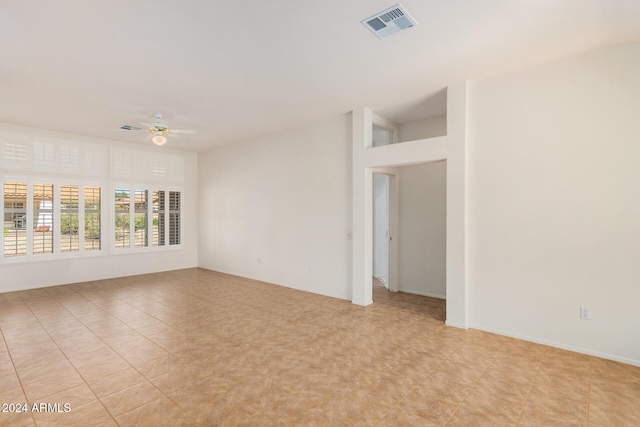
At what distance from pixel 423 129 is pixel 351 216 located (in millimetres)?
1994

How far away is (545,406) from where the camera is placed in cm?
243

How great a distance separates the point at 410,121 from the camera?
18.9ft

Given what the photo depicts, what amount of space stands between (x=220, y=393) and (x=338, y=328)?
1784mm

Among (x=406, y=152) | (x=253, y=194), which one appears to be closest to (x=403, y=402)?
(x=406, y=152)

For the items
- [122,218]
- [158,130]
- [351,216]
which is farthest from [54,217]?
[351,216]

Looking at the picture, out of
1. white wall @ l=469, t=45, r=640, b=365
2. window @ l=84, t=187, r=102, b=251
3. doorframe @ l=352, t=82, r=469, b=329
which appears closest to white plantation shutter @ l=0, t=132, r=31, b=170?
window @ l=84, t=187, r=102, b=251

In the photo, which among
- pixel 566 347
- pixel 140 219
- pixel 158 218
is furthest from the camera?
pixel 158 218

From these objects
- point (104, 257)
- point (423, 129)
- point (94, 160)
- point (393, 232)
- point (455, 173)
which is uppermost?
point (423, 129)

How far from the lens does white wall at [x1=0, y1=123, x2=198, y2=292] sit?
599cm

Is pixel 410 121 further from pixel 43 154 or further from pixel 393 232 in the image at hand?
pixel 43 154

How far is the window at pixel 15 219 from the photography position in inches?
232

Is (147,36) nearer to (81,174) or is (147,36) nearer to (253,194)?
(253,194)

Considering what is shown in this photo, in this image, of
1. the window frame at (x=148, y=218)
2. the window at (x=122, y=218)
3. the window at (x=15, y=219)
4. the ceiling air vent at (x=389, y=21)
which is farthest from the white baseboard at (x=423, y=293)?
the window at (x=15, y=219)

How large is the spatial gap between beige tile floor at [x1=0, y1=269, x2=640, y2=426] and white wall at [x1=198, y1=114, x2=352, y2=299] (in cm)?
122
